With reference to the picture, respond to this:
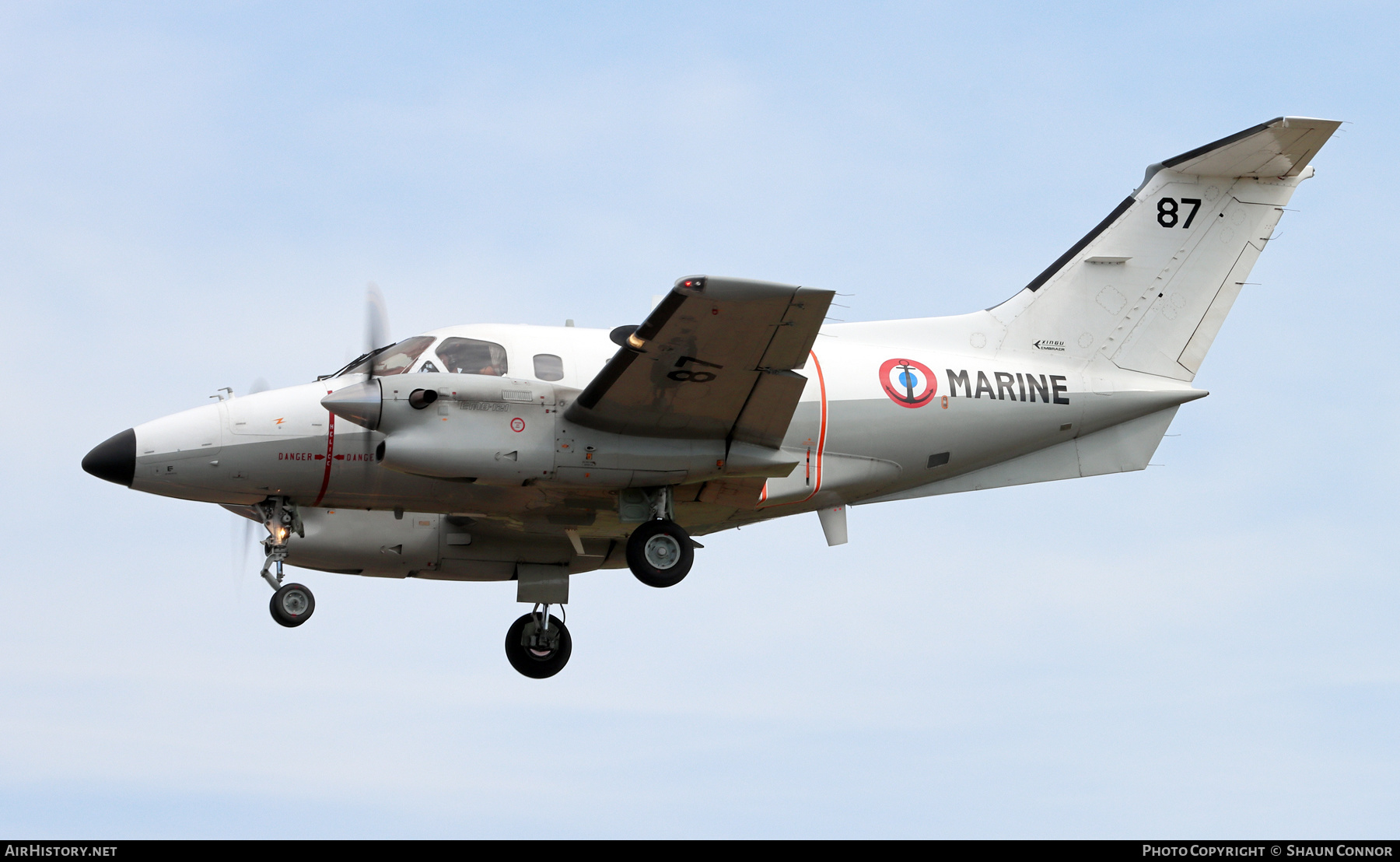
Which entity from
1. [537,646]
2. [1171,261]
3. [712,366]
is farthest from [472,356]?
[1171,261]

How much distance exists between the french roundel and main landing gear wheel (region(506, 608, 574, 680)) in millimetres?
5379

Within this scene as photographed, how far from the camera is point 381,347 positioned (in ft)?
56.2

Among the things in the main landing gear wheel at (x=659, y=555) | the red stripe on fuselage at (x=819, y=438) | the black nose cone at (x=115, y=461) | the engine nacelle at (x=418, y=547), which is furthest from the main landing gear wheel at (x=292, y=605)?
the red stripe on fuselage at (x=819, y=438)

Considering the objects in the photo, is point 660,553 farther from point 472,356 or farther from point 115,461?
point 115,461

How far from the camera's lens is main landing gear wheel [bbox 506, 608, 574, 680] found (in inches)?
781

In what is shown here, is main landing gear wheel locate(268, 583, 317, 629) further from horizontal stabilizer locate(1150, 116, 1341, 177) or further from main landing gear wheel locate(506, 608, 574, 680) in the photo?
horizontal stabilizer locate(1150, 116, 1341, 177)

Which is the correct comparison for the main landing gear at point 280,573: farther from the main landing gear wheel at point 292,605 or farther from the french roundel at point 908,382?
the french roundel at point 908,382

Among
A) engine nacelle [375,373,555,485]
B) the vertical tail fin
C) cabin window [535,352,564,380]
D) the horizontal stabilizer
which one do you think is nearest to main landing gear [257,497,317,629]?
engine nacelle [375,373,555,485]

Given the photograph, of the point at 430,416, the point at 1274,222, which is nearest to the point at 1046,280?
the point at 1274,222

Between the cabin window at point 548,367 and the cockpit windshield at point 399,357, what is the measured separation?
117 cm

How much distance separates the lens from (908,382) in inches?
709

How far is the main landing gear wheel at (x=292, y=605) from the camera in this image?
56.0 ft
